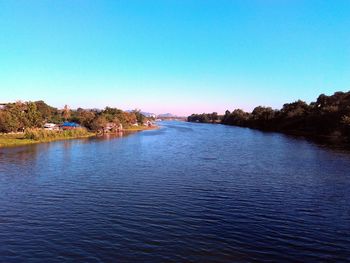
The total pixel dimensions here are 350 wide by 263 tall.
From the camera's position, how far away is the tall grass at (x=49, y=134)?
7688cm

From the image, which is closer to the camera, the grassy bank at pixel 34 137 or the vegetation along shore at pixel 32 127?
the grassy bank at pixel 34 137

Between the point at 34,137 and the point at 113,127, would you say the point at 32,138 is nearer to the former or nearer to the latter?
the point at 34,137

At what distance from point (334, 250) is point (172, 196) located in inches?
484

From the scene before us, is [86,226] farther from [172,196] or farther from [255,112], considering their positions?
[255,112]

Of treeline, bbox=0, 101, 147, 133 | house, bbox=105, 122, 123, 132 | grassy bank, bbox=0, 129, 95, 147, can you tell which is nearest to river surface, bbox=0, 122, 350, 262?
grassy bank, bbox=0, 129, 95, 147

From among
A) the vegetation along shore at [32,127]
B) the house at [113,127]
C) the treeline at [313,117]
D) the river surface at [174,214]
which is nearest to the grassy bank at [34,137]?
the vegetation along shore at [32,127]

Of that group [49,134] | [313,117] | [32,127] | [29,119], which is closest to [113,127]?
[32,127]

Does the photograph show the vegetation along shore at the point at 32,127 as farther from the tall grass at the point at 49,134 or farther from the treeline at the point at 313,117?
the treeline at the point at 313,117

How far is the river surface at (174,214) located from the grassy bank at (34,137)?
34738mm

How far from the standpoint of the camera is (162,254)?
15.5 m

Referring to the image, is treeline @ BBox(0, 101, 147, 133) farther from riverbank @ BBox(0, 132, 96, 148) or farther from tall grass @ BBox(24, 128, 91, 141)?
tall grass @ BBox(24, 128, 91, 141)

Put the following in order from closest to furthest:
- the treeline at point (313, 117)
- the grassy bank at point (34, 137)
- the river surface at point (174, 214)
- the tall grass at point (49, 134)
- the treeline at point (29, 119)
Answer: the river surface at point (174, 214) < the grassy bank at point (34, 137) < the tall grass at point (49, 134) < the treeline at point (29, 119) < the treeline at point (313, 117)

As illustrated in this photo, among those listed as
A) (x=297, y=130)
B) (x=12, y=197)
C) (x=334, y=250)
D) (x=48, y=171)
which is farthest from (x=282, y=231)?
(x=297, y=130)

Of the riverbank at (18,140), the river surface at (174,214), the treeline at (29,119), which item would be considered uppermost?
the treeline at (29,119)
